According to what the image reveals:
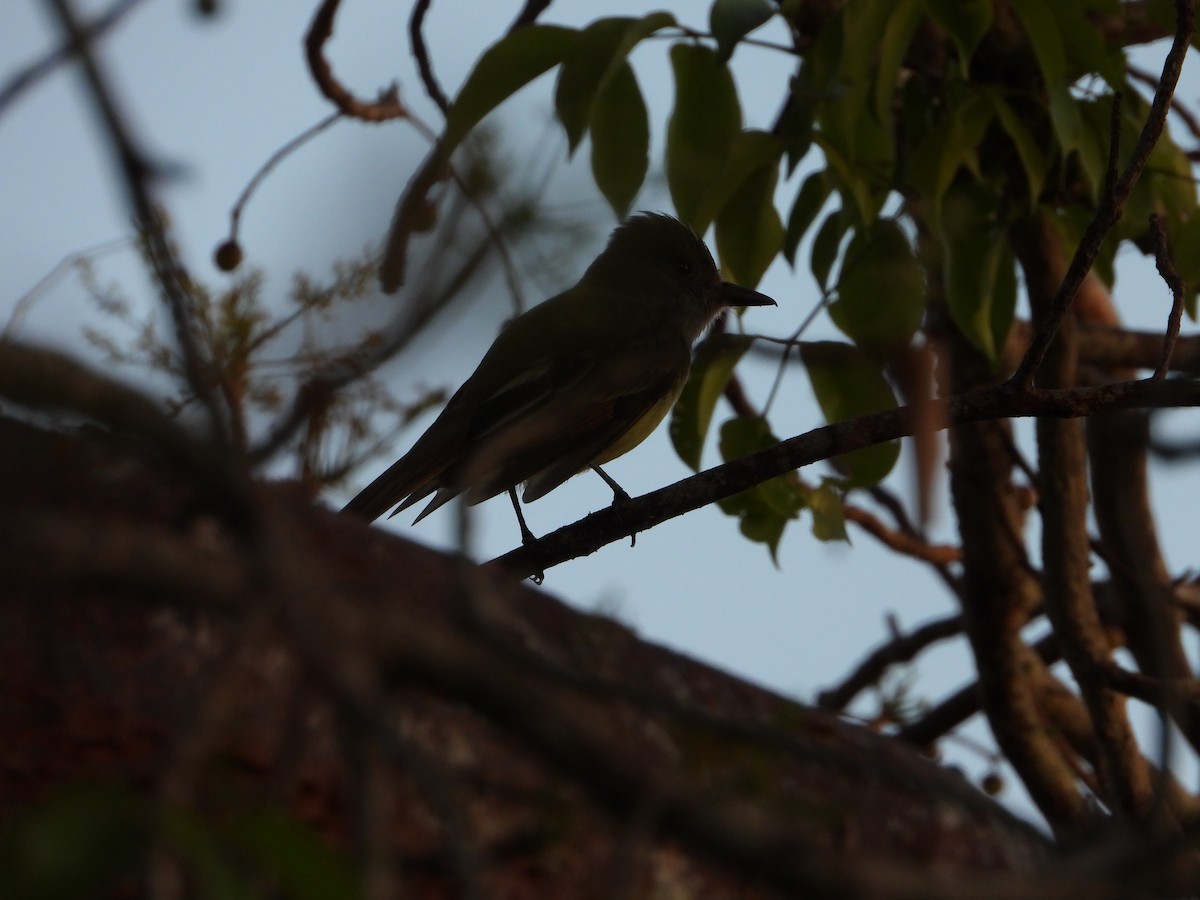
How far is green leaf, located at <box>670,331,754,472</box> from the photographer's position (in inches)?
185

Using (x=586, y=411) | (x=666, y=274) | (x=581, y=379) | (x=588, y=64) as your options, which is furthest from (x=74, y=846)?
(x=666, y=274)

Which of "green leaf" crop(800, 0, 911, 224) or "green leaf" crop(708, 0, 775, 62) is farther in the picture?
"green leaf" crop(800, 0, 911, 224)

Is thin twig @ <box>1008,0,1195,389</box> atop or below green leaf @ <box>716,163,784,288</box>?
below

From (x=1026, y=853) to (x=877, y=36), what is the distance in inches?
106

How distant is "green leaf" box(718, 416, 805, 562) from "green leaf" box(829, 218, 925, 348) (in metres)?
0.42

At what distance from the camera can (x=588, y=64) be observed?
4281mm

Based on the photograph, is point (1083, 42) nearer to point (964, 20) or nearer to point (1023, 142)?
point (1023, 142)

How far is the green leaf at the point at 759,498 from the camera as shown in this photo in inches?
175

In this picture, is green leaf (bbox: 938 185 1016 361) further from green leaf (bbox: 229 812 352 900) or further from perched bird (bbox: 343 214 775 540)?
green leaf (bbox: 229 812 352 900)

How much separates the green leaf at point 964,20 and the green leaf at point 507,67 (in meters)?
1.04

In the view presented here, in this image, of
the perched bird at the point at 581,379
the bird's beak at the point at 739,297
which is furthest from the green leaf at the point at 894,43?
the bird's beak at the point at 739,297

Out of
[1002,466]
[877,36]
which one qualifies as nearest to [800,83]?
[877,36]

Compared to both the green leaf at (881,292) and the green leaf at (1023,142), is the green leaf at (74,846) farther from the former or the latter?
the green leaf at (1023,142)

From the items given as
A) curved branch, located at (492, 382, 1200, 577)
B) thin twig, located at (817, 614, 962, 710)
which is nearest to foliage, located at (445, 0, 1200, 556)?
curved branch, located at (492, 382, 1200, 577)
